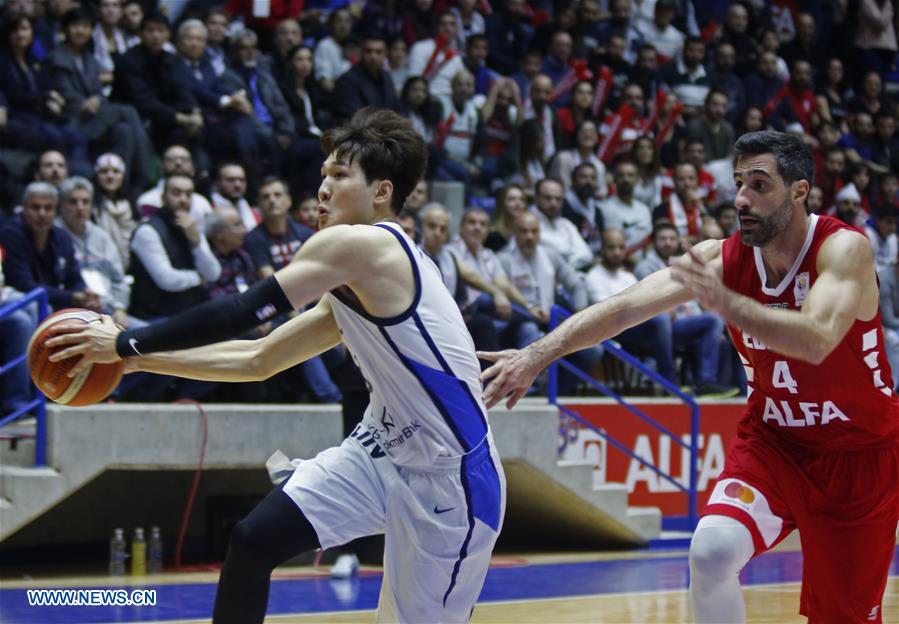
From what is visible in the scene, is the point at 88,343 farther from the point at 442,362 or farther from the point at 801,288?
the point at 801,288

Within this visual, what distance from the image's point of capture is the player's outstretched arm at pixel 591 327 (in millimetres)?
4297

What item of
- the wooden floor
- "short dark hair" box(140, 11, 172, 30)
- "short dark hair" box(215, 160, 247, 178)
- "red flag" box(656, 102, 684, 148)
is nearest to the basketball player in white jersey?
the wooden floor

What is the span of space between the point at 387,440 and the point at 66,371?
103cm

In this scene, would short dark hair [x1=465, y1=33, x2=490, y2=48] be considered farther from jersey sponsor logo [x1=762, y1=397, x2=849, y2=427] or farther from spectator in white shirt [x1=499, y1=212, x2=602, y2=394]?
jersey sponsor logo [x1=762, y1=397, x2=849, y2=427]

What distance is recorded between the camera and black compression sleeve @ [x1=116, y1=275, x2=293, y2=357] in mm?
3664

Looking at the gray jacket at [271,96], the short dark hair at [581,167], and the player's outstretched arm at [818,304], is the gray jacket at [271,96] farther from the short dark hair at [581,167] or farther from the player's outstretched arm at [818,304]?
the player's outstretched arm at [818,304]

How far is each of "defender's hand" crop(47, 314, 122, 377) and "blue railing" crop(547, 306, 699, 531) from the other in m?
6.13

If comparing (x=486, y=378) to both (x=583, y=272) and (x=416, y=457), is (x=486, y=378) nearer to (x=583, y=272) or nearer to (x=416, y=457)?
(x=416, y=457)

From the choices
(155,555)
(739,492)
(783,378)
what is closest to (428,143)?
(155,555)

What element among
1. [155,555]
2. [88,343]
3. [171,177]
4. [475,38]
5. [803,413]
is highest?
[475,38]

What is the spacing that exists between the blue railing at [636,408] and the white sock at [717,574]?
5.59 m

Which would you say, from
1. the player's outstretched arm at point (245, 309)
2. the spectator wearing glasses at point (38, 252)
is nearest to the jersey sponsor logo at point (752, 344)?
the player's outstretched arm at point (245, 309)

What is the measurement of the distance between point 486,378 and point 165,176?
5888mm

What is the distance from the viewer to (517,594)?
796 centimetres
